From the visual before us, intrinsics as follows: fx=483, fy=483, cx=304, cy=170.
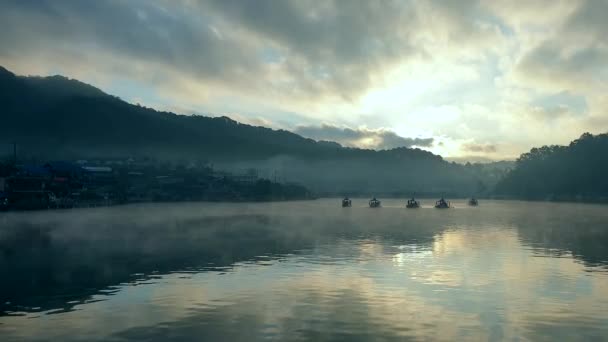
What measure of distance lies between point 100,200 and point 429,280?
160993 millimetres

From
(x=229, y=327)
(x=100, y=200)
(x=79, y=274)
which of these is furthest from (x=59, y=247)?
(x=100, y=200)

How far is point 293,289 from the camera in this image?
3269 cm

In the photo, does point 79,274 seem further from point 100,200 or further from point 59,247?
point 100,200

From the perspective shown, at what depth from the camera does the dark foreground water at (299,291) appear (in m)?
23.3

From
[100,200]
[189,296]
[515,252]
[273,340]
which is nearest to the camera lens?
[273,340]

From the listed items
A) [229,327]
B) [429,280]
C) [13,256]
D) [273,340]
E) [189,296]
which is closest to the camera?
[273,340]

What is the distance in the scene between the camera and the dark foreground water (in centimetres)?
2328

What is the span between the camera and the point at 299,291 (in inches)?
1264

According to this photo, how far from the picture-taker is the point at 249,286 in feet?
110

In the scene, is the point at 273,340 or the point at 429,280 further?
the point at 429,280

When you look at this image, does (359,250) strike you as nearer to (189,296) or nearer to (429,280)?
(429,280)

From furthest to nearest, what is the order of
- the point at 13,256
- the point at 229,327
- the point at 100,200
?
the point at 100,200, the point at 13,256, the point at 229,327

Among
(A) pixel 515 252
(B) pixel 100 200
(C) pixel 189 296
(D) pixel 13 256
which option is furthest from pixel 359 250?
(B) pixel 100 200

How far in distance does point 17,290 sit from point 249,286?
15.2m
